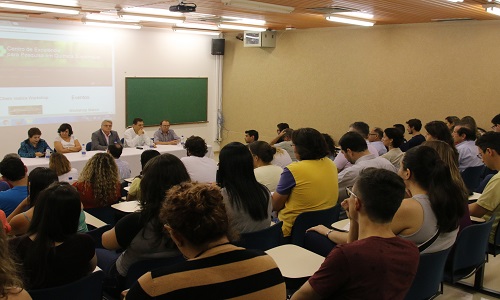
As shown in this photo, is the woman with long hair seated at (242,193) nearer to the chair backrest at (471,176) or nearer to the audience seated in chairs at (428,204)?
the audience seated in chairs at (428,204)

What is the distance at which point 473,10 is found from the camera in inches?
268

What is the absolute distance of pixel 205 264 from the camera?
1.65 meters

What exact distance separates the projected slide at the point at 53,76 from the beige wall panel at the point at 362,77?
134 inches

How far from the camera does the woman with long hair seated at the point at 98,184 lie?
4277 millimetres

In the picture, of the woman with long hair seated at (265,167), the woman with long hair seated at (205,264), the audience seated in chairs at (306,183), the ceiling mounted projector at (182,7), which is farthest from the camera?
the ceiling mounted projector at (182,7)

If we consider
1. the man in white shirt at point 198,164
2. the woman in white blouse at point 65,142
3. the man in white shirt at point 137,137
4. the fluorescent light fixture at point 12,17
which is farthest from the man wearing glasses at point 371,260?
the fluorescent light fixture at point 12,17

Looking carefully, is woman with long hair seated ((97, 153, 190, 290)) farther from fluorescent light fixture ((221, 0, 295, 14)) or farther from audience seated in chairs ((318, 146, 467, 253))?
fluorescent light fixture ((221, 0, 295, 14))

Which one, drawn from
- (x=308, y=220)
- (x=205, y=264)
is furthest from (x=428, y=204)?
(x=205, y=264)

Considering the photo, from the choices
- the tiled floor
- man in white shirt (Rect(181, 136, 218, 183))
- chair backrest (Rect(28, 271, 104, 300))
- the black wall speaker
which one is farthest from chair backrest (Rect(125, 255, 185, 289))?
the black wall speaker

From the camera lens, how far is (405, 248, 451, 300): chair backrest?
2.69m

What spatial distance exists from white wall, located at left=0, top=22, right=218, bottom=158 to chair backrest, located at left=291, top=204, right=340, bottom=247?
737cm

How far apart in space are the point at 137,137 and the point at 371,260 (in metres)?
7.62

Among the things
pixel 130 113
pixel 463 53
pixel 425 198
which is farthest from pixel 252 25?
pixel 425 198

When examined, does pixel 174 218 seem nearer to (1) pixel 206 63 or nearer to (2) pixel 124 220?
(2) pixel 124 220
